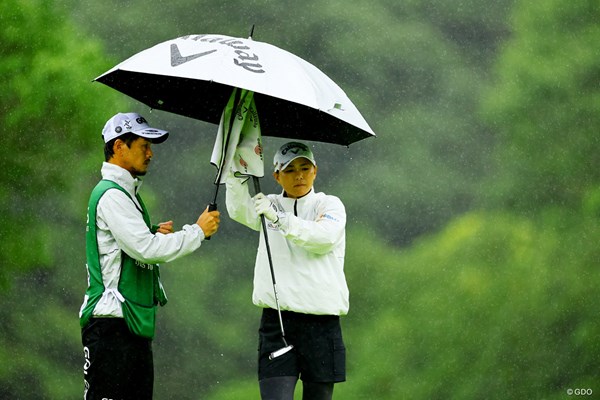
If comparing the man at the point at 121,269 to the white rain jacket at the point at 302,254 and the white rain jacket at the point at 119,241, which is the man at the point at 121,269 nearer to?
the white rain jacket at the point at 119,241

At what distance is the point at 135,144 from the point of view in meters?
4.26

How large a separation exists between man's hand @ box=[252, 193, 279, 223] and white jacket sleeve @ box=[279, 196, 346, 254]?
38 mm

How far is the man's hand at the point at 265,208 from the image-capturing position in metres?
4.30

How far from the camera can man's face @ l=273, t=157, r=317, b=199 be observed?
4.48 meters

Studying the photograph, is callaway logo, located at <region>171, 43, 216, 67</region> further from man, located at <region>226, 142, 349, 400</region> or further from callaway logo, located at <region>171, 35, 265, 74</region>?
man, located at <region>226, 142, 349, 400</region>

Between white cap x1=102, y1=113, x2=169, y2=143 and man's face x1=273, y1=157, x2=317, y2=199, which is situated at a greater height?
white cap x1=102, y1=113, x2=169, y2=143

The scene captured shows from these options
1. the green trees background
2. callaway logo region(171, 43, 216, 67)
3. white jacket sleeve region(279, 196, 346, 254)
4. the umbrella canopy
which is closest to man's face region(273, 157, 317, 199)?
white jacket sleeve region(279, 196, 346, 254)

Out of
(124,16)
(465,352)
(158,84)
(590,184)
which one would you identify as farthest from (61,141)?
(590,184)

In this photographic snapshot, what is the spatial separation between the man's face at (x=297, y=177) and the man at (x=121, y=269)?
431 mm

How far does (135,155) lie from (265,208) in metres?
0.55

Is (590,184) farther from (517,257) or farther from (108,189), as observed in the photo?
(108,189)

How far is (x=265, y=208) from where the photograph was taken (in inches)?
169

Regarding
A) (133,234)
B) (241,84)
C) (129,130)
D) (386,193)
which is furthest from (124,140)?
(386,193)

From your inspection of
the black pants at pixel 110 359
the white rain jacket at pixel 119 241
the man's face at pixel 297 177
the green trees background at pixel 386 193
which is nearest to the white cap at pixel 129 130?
the white rain jacket at pixel 119 241
